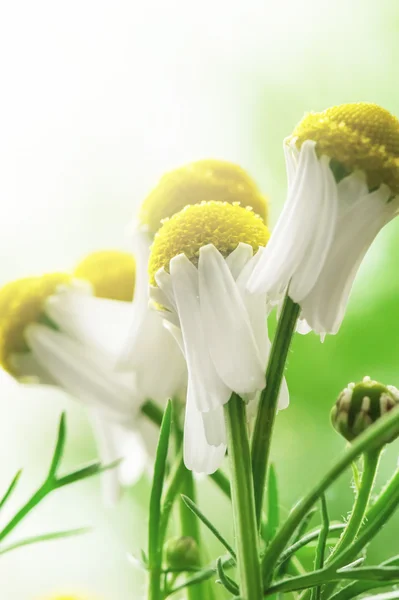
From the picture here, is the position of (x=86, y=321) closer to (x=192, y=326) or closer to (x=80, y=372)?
(x=80, y=372)

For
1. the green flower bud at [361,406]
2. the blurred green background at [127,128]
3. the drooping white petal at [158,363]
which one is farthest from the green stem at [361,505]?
the blurred green background at [127,128]

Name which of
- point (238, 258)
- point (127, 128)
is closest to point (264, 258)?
point (238, 258)

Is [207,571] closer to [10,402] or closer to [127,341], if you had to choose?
[127,341]

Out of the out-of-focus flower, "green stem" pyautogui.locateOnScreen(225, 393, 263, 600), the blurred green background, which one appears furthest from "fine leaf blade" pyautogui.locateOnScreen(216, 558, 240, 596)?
the blurred green background

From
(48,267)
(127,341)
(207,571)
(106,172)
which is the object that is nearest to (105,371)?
(127,341)

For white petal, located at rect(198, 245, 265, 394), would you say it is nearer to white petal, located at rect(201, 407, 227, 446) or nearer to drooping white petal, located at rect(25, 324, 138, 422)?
white petal, located at rect(201, 407, 227, 446)

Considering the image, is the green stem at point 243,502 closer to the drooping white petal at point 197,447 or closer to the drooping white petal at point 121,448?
the drooping white petal at point 197,447
